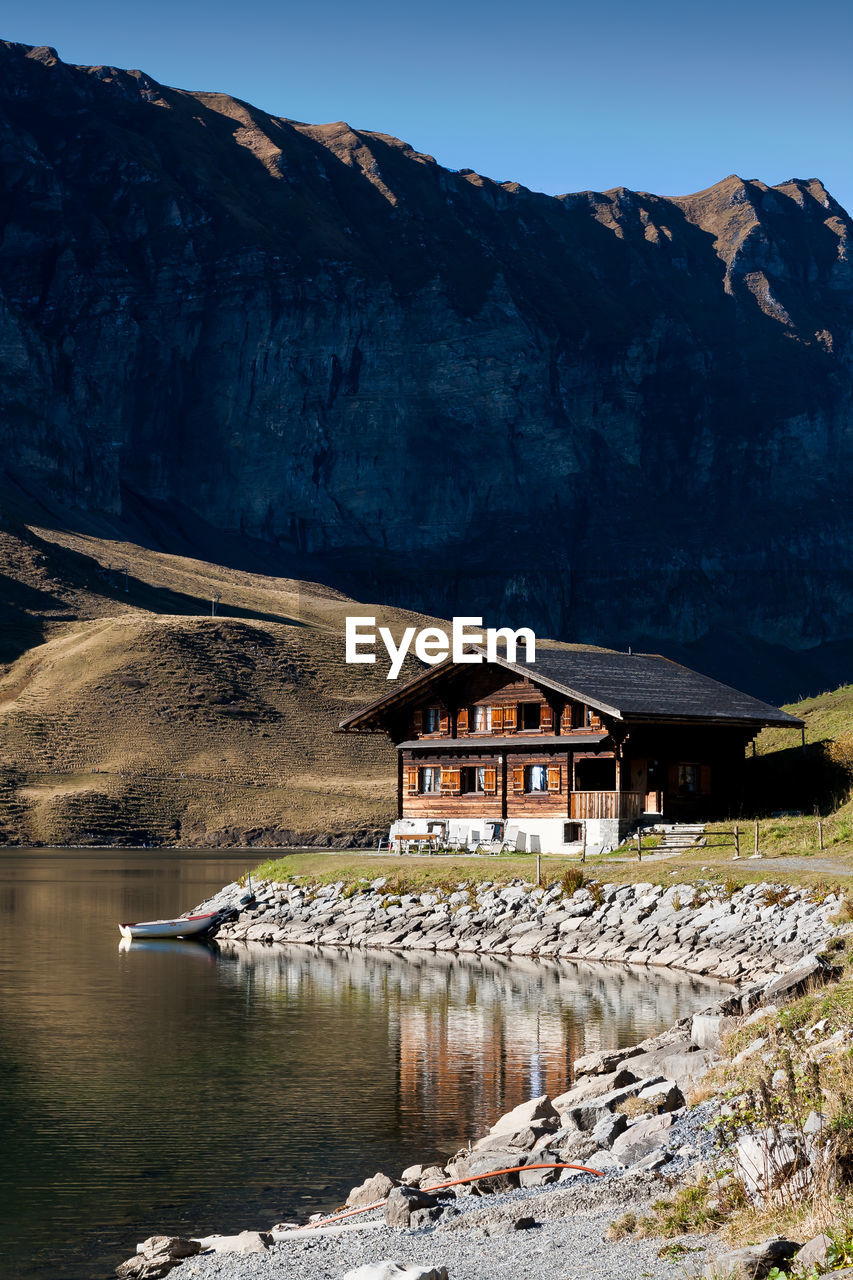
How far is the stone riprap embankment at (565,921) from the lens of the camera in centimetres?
3816

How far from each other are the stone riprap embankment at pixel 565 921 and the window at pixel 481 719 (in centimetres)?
1019

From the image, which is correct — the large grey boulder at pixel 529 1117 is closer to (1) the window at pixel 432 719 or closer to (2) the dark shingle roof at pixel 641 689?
(2) the dark shingle roof at pixel 641 689

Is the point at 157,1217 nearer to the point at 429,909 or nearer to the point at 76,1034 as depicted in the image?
the point at 76,1034

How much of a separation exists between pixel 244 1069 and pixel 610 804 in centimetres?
2847

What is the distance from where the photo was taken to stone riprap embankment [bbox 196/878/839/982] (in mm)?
38156

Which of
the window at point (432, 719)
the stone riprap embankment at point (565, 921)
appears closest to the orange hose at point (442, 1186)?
the stone riprap embankment at point (565, 921)

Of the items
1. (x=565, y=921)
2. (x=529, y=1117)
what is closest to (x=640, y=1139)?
(x=529, y=1117)

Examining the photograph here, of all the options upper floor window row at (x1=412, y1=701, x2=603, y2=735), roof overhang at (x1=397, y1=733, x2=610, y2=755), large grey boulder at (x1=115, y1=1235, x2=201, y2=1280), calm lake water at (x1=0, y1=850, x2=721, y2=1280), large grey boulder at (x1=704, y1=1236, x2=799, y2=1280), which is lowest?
calm lake water at (x1=0, y1=850, x2=721, y2=1280)

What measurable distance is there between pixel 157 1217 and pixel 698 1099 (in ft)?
21.7

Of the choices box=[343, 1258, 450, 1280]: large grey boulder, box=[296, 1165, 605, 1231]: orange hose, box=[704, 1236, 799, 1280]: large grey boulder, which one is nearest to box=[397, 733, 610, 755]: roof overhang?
box=[296, 1165, 605, 1231]: orange hose

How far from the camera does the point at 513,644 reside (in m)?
61.2

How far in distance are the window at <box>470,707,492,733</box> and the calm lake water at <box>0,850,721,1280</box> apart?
1519cm

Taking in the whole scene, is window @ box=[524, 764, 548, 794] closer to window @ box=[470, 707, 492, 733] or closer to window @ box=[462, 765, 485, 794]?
window @ box=[462, 765, 485, 794]

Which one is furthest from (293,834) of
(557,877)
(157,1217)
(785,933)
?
(157,1217)
